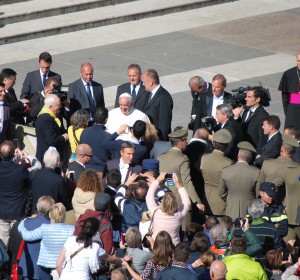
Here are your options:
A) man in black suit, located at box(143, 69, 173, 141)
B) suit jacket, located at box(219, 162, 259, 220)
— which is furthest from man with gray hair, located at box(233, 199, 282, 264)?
man in black suit, located at box(143, 69, 173, 141)

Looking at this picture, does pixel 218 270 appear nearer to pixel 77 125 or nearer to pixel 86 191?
pixel 86 191

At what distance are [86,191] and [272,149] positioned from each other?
2772mm

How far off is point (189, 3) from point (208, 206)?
11.9m

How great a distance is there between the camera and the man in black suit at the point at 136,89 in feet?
54.1

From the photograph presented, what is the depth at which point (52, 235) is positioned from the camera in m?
12.5

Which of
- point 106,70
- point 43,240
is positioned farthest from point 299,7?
point 43,240

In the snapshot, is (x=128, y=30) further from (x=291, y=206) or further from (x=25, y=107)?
(x=291, y=206)

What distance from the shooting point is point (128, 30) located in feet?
81.4

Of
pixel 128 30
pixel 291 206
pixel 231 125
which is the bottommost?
pixel 291 206

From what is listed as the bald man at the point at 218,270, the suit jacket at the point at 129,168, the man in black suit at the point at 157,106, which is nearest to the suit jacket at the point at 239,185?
the suit jacket at the point at 129,168

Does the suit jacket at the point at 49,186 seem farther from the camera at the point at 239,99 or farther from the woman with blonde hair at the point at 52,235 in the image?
the camera at the point at 239,99

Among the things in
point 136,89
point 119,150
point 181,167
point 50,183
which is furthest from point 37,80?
point 50,183

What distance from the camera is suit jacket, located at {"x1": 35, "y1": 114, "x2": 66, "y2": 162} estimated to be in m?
15.4

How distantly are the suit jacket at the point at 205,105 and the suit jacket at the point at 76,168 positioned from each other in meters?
2.40
